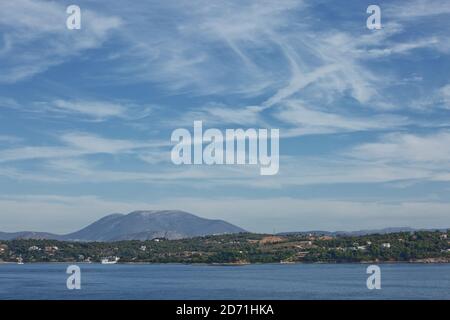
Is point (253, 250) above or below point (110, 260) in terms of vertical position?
above

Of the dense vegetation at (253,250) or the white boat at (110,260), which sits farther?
the white boat at (110,260)

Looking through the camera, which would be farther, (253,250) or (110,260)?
(110,260)

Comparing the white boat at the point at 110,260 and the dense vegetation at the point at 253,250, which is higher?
the dense vegetation at the point at 253,250

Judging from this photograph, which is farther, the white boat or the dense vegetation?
the white boat

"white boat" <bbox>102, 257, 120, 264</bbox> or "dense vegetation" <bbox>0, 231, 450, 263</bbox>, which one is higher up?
"dense vegetation" <bbox>0, 231, 450, 263</bbox>
